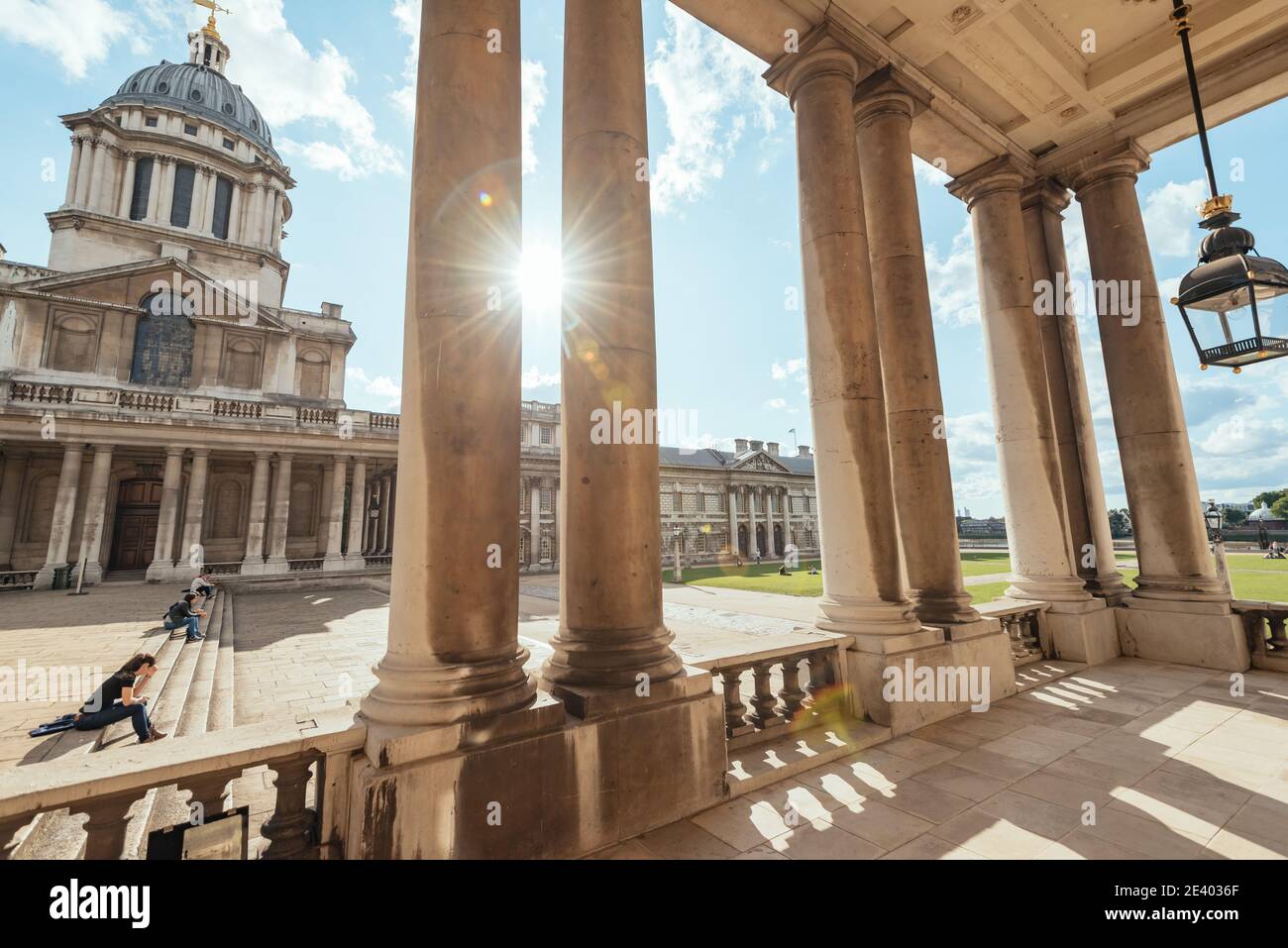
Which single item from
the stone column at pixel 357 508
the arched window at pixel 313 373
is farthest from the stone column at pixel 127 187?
the stone column at pixel 357 508

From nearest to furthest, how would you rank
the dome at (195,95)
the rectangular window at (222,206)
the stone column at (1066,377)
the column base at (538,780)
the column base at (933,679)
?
the column base at (538,780) → the column base at (933,679) → the stone column at (1066,377) → the rectangular window at (222,206) → the dome at (195,95)

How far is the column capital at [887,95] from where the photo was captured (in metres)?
8.28

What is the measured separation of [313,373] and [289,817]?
169 feet

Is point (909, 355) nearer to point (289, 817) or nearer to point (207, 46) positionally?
point (289, 817)

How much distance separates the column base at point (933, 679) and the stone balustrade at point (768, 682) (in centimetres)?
26

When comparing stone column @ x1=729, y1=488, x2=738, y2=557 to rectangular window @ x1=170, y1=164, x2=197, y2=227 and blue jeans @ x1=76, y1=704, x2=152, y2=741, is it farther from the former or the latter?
blue jeans @ x1=76, y1=704, x2=152, y2=741

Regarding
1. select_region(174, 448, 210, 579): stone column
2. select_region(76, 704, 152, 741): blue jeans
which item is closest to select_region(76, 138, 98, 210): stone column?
select_region(174, 448, 210, 579): stone column

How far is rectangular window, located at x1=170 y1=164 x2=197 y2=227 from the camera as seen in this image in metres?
48.8

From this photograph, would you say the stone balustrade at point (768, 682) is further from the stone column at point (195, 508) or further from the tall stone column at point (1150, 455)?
the stone column at point (195, 508)

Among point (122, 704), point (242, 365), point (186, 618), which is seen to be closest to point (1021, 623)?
point (122, 704)

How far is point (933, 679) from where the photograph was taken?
21.7 ft
